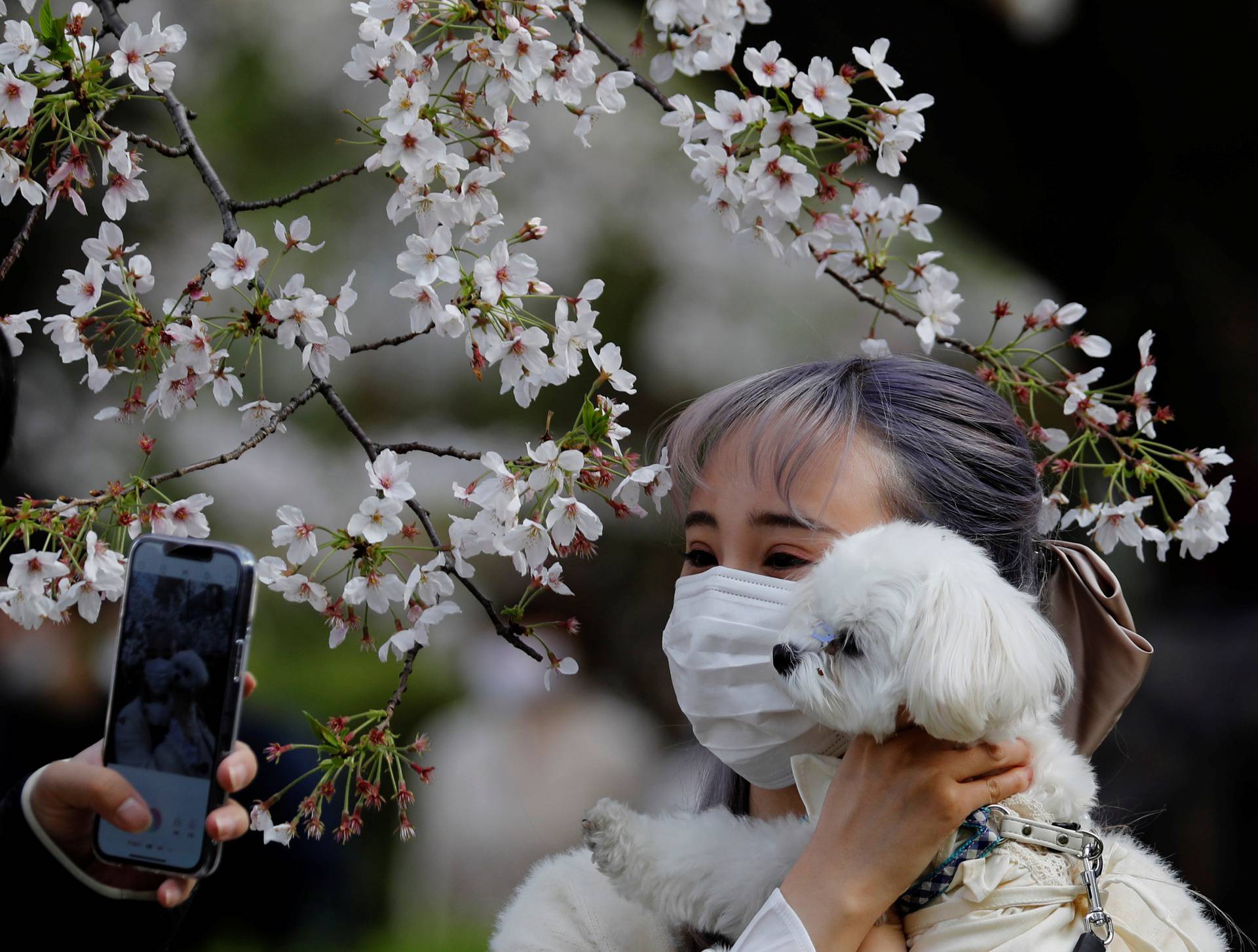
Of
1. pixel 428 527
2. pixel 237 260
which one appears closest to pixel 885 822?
pixel 428 527

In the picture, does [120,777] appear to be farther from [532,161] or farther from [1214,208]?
[1214,208]

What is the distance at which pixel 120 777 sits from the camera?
1.09 metres

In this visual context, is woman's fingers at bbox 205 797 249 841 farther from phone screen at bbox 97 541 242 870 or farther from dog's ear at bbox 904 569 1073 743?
dog's ear at bbox 904 569 1073 743

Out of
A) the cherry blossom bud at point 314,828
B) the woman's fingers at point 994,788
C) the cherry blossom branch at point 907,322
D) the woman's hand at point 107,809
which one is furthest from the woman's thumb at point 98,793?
the cherry blossom branch at point 907,322

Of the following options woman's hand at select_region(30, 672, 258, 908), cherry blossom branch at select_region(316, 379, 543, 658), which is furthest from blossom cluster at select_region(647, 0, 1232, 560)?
woman's hand at select_region(30, 672, 258, 908)

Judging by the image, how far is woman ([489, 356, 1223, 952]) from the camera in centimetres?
124

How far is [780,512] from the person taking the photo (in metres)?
1.41

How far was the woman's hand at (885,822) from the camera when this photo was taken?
4.01 ft

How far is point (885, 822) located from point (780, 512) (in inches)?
15.7

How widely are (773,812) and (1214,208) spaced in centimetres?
281

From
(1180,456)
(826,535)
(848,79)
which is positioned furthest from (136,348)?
(1180,456)

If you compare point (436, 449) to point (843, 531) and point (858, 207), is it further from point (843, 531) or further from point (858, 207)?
point (858, 207)

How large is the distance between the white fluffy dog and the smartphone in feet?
2.00

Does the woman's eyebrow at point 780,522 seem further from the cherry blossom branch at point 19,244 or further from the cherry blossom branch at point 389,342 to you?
the cherry blossom branch at point 19,244
